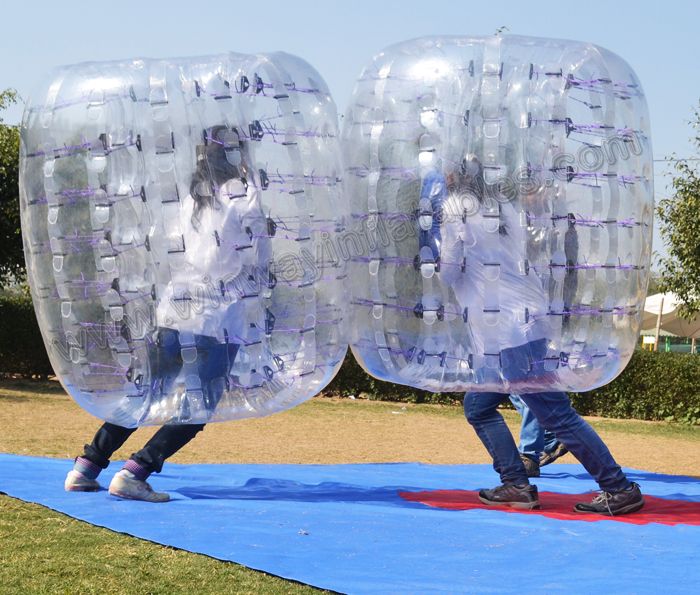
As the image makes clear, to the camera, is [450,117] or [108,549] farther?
[450,117]

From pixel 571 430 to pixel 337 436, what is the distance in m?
5.93

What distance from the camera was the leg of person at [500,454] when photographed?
216 inches

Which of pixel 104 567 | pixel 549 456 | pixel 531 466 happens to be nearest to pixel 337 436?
pixel 549 456

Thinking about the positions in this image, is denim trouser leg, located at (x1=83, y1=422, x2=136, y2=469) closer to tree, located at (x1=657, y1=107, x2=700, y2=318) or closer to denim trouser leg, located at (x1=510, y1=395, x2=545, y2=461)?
denim trouser leg, located at (x1=510, y1=395, x2=545, y2=461)

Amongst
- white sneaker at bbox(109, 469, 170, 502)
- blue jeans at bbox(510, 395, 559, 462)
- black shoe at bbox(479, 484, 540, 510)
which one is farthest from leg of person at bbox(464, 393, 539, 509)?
white sneaker at bbox(109, 469, 170, 502)

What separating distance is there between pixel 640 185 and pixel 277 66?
1.88 m

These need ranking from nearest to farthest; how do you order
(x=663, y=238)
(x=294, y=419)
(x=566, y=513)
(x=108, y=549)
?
(x=108, y=549), (x=566, y=513), (x=294, y=419), (x=663, y=238)

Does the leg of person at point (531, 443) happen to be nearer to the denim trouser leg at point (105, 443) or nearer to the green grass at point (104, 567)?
the denim trouser leg at point (105, 443)

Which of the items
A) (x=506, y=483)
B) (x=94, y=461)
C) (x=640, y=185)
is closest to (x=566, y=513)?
(x=506, y=483)

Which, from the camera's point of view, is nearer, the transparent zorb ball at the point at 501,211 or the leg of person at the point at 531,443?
the transparent zorb ball at the point at 501,211

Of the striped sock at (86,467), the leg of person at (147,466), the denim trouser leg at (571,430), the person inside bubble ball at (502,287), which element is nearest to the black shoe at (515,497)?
the denim trouser leg at (571,430)

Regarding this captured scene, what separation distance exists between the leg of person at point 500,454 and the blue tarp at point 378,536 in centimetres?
26

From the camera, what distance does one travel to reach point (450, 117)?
4984 millimetres

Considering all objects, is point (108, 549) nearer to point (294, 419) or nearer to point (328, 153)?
point (328, 153)
